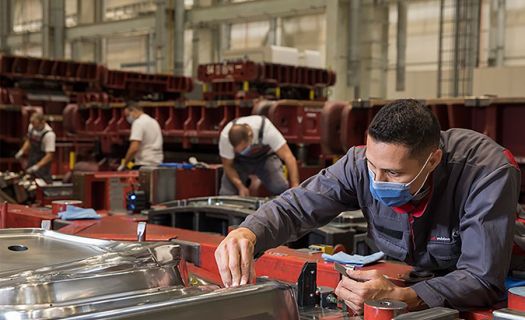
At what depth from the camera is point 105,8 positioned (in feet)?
59.2

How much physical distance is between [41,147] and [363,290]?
7.18 meters

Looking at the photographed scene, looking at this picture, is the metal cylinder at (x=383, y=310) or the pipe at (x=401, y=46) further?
the pipe at (x=401, y=46)

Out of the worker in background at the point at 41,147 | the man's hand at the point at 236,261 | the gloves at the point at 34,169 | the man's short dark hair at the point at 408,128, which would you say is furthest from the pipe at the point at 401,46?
the man's hand at the point at 236,261

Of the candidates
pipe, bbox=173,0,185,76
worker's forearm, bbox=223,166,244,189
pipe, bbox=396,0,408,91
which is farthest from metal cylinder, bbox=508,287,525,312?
pipe, bbox=173,0,185,76

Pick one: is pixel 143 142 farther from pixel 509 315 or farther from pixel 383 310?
pixel 509 315

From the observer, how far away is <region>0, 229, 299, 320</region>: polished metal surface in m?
1.20

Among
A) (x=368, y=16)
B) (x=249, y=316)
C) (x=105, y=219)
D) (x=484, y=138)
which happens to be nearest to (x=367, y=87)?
(x=368, y=16)

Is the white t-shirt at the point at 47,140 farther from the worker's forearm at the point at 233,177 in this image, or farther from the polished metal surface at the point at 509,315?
the polished metal surface at the point at 509,315

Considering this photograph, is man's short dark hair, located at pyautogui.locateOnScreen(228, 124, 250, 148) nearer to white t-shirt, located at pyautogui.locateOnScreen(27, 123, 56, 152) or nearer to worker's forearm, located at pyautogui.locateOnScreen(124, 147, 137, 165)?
worker's forearm, located at pyautogui.locateOnScreen(124, 147, 137, 165)

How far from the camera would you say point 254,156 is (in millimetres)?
5520

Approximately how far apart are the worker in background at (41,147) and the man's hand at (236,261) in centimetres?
657

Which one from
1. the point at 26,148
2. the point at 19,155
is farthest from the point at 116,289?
the point at 19,155

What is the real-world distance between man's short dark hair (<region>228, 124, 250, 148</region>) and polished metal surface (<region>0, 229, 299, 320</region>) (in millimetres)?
3591

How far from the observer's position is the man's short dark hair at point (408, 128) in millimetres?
1810
